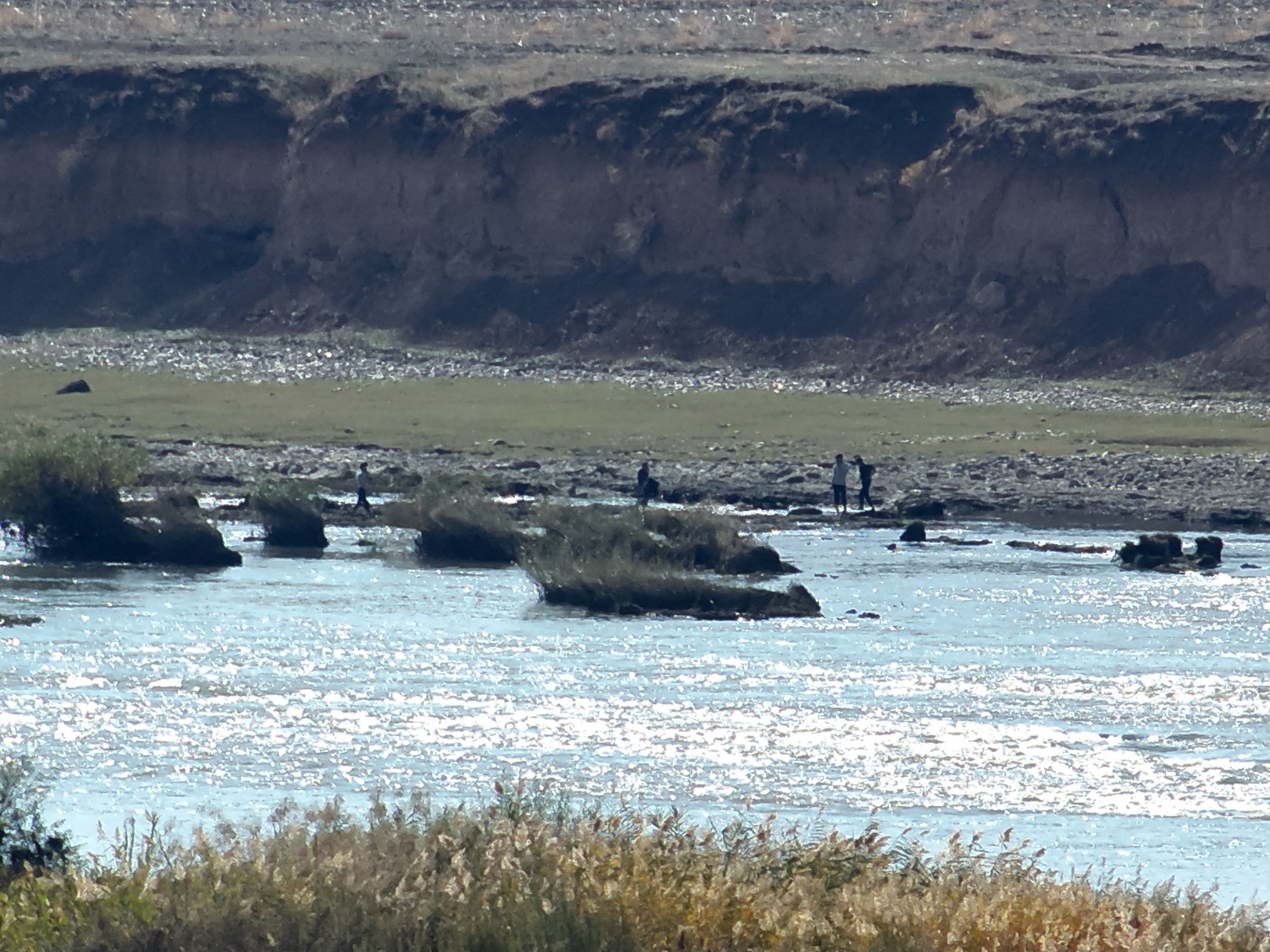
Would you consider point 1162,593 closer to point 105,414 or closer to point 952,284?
point 105,414

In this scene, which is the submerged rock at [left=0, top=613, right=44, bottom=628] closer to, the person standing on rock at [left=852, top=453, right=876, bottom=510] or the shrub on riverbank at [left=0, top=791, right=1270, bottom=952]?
the shrub on riverbank at [left=0, top=791, right=1270, bottom=952]

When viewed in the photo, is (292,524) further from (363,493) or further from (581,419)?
(581,419)

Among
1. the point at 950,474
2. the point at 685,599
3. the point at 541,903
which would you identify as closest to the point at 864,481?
the point at 950,474

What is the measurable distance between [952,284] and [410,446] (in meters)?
18.6

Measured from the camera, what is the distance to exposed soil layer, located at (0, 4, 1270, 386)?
52938mm

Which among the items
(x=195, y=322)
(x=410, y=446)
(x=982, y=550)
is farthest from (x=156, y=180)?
(x=982, y=550)

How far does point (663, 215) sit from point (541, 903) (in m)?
50.9

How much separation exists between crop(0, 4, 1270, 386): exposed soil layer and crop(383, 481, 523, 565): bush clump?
A: 2278 centimetres

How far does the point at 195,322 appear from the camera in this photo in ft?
190

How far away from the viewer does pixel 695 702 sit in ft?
59.5

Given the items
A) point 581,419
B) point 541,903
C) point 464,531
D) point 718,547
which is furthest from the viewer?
point 581,419

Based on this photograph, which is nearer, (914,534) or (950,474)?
(914,534)

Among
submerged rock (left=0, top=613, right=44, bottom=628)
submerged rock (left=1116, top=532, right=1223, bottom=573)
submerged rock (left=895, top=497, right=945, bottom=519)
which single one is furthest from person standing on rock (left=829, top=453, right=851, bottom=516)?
submerged rock (left=0, top=613, right=44, bottom=628)

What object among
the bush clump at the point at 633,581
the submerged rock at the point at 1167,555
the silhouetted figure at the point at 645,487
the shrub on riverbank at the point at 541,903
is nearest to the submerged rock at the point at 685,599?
the bush clump at the point at 633,581
